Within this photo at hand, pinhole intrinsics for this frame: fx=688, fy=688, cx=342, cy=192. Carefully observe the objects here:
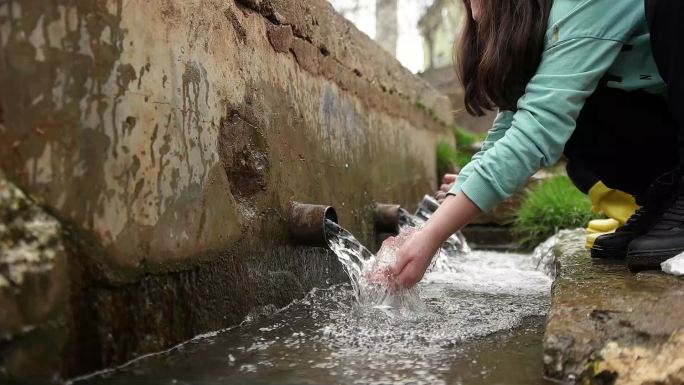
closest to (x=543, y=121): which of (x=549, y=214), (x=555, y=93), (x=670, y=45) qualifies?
(x=555, y=93)

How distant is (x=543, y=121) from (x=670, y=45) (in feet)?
1.27

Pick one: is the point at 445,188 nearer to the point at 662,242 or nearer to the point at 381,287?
the point at 381,287

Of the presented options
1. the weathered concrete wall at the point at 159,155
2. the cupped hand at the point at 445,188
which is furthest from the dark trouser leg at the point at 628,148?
the weathered concrete wall at the point at 159,155

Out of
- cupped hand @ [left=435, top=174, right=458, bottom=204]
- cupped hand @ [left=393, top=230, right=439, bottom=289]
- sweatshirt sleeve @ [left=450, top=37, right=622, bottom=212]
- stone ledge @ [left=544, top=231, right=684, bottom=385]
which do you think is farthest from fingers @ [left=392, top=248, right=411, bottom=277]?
cupped hand @ [left=435, top=174, right=458, bottom=204]

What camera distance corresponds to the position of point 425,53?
17.8m

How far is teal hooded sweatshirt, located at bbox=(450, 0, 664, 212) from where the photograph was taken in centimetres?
148

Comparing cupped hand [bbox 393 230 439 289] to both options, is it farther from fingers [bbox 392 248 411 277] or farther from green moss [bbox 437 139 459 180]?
green moss [bbox 437 139 459 180]

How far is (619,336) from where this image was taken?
3.88 feet

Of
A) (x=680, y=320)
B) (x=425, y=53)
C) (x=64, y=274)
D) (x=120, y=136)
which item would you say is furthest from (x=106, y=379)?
(x=425, y=53)

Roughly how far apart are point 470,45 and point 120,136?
1.05 metres

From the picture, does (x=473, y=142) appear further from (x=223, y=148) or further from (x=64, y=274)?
(x=64, y=274)

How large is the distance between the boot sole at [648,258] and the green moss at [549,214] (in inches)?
113

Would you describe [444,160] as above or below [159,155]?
above

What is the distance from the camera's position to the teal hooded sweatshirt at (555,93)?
1477 mm
